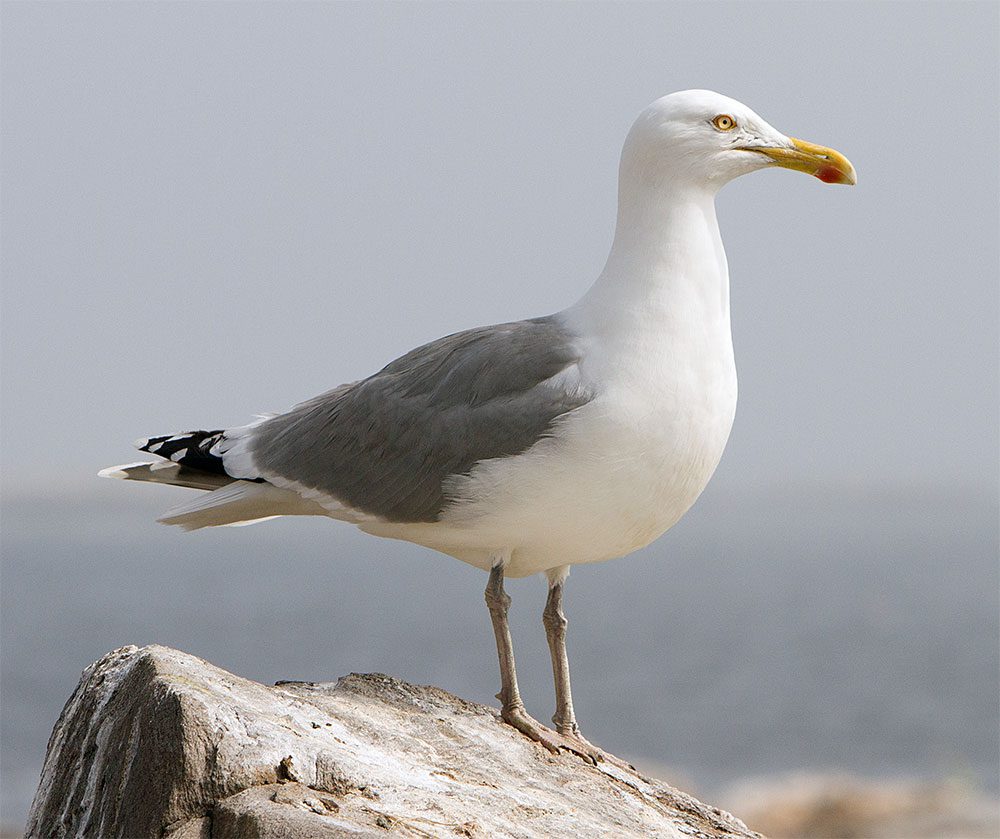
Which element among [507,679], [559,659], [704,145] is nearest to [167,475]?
[507,679]

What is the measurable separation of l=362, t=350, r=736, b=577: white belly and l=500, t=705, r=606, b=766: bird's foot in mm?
659

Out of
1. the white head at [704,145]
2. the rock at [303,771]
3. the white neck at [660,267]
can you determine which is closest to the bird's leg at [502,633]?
the rock at [303,771]

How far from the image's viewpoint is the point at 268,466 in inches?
214

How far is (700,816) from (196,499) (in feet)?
8.57

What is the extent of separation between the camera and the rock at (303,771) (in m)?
3.66

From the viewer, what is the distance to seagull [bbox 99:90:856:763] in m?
4.81

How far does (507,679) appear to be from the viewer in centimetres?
516

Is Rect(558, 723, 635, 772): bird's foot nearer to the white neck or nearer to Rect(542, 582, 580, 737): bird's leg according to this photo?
Rect(542, 582, 580, 737): bird's leg

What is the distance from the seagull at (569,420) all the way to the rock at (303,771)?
1.44ft

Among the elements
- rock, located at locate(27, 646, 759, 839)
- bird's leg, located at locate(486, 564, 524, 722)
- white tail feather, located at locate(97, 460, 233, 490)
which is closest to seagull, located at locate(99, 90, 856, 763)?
bird's leg, located at locate(486, 564, 524, 722)

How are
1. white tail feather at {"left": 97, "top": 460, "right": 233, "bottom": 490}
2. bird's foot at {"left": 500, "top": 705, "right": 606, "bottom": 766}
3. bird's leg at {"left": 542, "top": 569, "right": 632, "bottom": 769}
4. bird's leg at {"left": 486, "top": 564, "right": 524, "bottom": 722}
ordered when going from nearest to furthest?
1. bird's foot at {"left": 500, "top": 705, "right": 606, "bottom": 766}
2. bird's leg at {"left": 486, "top": 564, "right": 524, "bottom": 722}
3. bird's leg at {"left": 542, "top": 569, "right": 632, "bottom": 769}
4. white tail feather at {"left": 97, "top": 460, "right": 233, "bottom": 490}

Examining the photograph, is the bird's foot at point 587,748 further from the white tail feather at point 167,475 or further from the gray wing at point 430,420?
the white tail feather at point 167,475

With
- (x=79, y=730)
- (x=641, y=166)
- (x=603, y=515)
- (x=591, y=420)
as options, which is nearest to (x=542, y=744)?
(x=603, y=515)

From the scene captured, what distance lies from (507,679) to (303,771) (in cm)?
149
